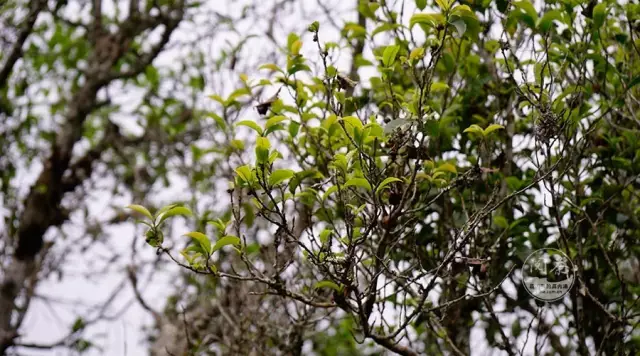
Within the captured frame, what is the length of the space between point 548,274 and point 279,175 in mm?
1198

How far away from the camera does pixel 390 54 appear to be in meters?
2.17

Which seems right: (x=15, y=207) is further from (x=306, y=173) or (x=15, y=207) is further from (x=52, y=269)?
(x=306, y=173)

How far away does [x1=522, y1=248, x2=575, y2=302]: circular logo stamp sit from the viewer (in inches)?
91.1

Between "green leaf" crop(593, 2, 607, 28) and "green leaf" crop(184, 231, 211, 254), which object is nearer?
"green leaf" crop(184, 231, 211, 254)

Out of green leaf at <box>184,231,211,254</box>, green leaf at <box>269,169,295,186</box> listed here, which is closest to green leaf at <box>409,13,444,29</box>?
green leaf at <box>269,169,295,186</box>

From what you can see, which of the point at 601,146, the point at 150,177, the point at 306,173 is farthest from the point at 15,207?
the point at 601,146

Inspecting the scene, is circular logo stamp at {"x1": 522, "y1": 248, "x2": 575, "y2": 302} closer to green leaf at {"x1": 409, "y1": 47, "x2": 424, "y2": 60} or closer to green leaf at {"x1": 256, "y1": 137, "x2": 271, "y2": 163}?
green leaf at {"x1": 409, "y1": 47, "x2": 424, "y2": 60}

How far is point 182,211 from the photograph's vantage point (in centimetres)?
194

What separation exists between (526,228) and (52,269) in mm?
4652

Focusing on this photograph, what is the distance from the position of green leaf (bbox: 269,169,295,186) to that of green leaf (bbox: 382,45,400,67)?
60 cm

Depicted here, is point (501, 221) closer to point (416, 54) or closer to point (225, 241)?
point (416, 54)

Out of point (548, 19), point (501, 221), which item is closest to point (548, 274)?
point (501, 221)

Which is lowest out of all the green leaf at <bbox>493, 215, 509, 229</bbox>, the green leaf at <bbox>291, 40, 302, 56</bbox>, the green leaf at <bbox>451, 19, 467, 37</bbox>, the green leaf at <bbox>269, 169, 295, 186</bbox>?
the green leaf at <bbox>269, 169, 295, 186</bbox>

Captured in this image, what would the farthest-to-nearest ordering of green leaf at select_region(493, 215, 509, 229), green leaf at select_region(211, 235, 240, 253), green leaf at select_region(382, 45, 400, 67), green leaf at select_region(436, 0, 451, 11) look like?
1. green leaf at select_region(493, 215, 509, 229)
2. green leaf at select_region(382, 45, 400, 67)
3. green leaf at select_region(436, 0, 451, 11)
4. green leaf at select_region(211, 235, 240, 253)
